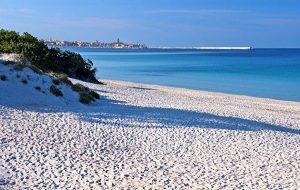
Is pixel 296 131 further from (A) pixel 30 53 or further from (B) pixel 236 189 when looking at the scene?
(A) pixel 30 53

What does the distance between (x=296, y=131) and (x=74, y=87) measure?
8836 millimetres

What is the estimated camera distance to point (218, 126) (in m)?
15.6

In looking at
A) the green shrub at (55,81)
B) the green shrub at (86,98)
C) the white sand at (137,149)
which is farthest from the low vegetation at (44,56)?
the white sand at (137,149)

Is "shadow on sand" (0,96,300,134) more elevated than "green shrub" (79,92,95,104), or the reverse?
"green shrub" (79,92,95,104)

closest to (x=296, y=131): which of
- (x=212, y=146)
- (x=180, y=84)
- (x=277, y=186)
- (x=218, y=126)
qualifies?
(x=218, y=126)

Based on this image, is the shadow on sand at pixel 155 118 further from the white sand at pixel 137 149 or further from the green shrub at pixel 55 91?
the green shrub at pixel 55 91

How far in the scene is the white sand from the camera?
29.5ft

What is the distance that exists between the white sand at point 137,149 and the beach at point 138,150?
0.06 feet

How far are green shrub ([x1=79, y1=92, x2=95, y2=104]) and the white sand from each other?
0.65 m

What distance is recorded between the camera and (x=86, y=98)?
1845cm

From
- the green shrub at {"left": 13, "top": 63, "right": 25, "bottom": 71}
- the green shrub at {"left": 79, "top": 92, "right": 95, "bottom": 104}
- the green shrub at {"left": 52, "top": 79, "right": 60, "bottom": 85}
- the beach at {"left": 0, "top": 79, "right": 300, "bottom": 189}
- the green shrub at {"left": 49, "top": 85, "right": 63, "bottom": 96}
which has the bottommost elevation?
the beach at {"left": 0, "top": 79, "right": 300, "bottom": 189}

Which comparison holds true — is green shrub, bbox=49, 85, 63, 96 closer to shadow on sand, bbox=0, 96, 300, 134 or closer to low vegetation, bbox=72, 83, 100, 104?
low vegetation, bbox=72, 83, 100, 104

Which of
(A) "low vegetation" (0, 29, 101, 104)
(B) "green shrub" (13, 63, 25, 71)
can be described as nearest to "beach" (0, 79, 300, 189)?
(B) "green shrub" (13, 63, 25, 71)

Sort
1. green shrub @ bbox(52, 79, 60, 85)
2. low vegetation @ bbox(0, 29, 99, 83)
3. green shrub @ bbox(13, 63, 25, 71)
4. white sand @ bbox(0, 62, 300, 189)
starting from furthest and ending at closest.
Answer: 1. low vegetation @ bbox(0, 29, 99, 83)
2. green shrub @ bbox(52, 79, 60, 85)
3. green shrub @ bbox(13, 63, 25, 71)
4. white sand @ bbox(0, 62, 300, 189)
